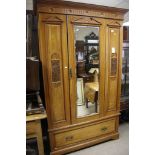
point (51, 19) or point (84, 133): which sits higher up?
point (51, 19)

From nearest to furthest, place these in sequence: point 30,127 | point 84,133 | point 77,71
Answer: point 30,127
point 77,71
point 84,133

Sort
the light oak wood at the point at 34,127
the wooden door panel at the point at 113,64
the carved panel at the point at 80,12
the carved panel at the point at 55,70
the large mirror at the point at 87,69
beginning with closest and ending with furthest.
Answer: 1. the light oak wood at the point at 34,127
2. the carved panel at the point at 80,12
3. the carved panel at the point at 55,70
4. the large mirror at the point at 87,69
5. the wooden door panel at the point at 113,64

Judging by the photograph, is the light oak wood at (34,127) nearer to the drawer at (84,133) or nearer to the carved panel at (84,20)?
the drawer at (84,133)

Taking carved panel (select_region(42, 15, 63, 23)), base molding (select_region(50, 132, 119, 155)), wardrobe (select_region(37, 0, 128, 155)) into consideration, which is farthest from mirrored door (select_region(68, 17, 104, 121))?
base molding (select_region(50, 132, 119, 155))

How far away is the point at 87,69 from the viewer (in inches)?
80.9

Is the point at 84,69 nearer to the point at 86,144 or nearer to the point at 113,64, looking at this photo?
the point at 113,64

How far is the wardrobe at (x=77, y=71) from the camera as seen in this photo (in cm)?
176

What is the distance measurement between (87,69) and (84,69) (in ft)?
0.17

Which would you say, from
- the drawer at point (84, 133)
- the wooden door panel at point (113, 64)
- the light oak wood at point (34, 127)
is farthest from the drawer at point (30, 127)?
the wooden door panel at point (113, 64)

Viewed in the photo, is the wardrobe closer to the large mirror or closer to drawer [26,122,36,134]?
the large mirror

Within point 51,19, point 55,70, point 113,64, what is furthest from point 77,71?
point 51,19

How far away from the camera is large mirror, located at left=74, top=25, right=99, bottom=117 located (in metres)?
1.94

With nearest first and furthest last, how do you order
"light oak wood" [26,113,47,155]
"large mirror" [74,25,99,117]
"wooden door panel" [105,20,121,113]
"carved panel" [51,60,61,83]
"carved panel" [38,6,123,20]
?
1. "light oak wood" [26,113,47,155]
2. "carved panel" [38,6,123,20]
3. "carved panel" [51,60,61,83]
4. "large mirror" [74,25,99,117]
5. "wooden door panel" [105,20,121,113]

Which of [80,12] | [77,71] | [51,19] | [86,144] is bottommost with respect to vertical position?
[86,144]
